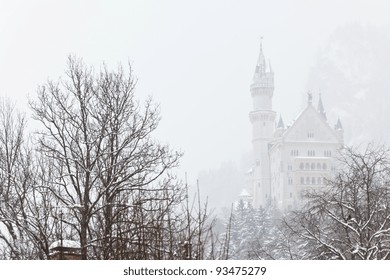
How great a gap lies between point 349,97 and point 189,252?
8.43 metres

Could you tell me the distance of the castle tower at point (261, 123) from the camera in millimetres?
10781

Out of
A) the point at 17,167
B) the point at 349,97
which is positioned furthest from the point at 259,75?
the point at 17,167

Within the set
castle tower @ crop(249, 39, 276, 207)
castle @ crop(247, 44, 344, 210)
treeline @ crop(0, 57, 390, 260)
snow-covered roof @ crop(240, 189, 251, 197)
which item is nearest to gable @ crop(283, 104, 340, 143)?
castle @ crop(247, 44, 344, 210)

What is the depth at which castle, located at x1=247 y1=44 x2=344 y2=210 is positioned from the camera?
10844mm

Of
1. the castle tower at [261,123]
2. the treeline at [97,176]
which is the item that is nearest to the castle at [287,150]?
the castle tower at [261,123]

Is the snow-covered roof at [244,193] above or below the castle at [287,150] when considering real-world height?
below

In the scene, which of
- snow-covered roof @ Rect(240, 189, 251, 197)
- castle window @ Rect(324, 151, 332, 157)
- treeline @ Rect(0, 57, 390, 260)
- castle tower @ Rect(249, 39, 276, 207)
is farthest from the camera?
castle window @ Rect(324, 151, 332, 157)

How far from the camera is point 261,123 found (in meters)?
14.1

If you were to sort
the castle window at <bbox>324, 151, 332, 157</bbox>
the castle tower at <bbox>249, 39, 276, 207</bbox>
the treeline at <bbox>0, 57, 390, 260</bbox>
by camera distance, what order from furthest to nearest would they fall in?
the castle window at <bbox>324, 151, 332, 157</bbox> < the castle tower at <bbox>249, 39, 276, 207</bbox> < the treeline at <bbox>0, 57, 390, 260</bbox>

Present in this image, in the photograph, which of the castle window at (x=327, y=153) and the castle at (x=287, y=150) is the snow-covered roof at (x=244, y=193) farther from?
the castle window at (x=327, y=153)

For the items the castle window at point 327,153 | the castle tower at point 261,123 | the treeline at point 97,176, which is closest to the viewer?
the treeline at point 97,176

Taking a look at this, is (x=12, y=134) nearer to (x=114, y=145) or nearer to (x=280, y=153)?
(x=114, y=145)

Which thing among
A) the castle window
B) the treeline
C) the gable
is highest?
the gable

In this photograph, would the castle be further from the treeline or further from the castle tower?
the treeline
